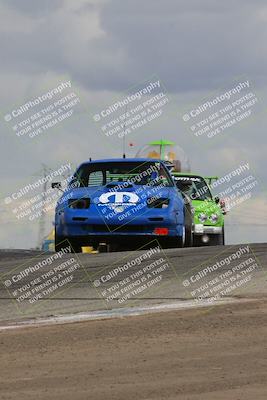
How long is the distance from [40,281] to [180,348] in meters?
5.28

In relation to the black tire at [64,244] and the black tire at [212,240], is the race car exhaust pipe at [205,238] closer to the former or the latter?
the black tire at [212,240]

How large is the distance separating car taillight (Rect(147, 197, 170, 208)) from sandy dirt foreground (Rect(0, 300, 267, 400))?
659cm

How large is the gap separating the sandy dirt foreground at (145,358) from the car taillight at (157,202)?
6.59m

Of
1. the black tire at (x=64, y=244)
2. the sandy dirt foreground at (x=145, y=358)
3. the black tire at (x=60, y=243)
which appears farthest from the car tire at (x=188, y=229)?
the sandy dirt foreground at (x=145, y=358)

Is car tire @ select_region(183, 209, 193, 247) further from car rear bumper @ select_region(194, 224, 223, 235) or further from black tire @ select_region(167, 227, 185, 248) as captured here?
car rear bumper @ select_region(194, 224, 223, 235)

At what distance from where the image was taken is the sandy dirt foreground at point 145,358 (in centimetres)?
764

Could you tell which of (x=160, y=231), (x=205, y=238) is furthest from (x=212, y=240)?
(x=160, y=231)

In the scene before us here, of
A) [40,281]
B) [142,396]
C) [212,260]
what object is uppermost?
[142,396]

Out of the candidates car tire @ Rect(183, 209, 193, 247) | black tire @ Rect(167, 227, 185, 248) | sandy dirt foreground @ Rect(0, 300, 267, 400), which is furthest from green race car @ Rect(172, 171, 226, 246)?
sandy dirt foreground @ Rect(0, 300, 267, 400)

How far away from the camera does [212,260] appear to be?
15.8m

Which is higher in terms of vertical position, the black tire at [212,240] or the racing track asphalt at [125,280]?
the racing track asphalt at [125,280]

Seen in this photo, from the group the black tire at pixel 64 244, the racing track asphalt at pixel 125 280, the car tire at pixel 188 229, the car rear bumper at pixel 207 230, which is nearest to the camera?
the racing track asphalt at pixel 125 280

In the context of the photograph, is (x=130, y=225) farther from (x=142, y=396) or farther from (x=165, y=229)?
(x=142, y=396)

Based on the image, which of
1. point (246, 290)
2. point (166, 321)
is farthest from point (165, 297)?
point (166, 321)
